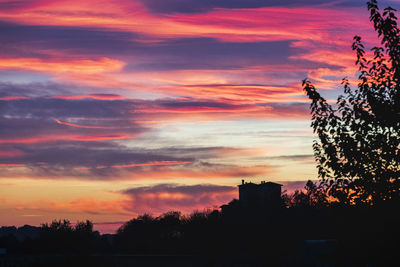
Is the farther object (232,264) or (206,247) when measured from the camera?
(206,247)

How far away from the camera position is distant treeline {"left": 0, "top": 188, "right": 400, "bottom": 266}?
68.6ft

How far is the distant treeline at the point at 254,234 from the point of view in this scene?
68.6ft

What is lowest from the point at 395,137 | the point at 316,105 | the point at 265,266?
the point at 265,266

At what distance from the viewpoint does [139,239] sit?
11125 cm

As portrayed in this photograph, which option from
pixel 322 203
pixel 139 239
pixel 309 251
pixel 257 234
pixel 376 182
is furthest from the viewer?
pixel 139 239

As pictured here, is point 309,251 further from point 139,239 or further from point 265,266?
point 139,239

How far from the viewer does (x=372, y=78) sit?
952 inches

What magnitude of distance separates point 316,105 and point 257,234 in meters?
59.3

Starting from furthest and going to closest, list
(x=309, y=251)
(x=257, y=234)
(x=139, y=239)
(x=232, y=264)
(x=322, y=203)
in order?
(x=139, y=239)
(x=257, y=234)
(x=232, y=264)
(x=309, y=251)
(x=322, y=203)

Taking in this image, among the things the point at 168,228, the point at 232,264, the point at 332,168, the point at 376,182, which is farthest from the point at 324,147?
the point at 168,228

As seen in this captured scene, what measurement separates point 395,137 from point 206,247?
63.5 m

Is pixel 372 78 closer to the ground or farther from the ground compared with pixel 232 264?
farther from the ground

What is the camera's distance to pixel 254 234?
82.2m

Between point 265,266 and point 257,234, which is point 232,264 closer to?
point 265,266
